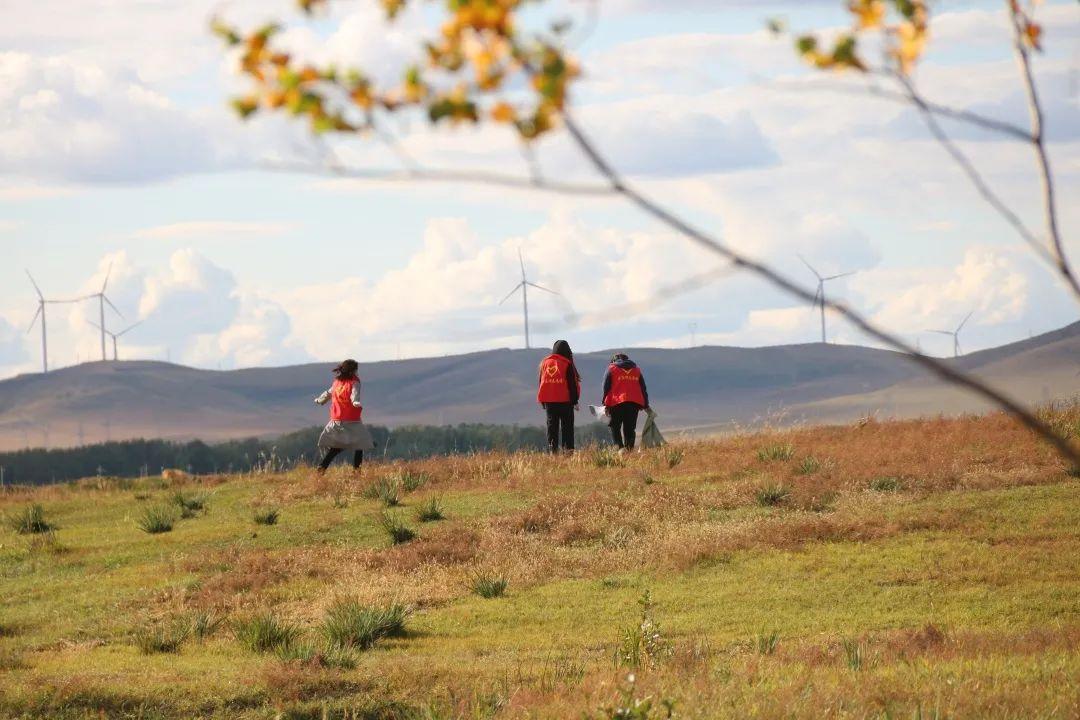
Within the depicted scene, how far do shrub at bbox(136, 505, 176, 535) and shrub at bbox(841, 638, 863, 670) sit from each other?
14339mm

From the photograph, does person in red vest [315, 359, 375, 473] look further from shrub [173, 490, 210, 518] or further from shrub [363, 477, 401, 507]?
shrub [173, 490, 210, 518]

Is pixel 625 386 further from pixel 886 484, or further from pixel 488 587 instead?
pixel 488 587

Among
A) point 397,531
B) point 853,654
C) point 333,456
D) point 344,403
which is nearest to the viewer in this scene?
point 853,654

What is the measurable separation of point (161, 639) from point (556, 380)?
14.1 meters

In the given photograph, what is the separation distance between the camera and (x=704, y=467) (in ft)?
85.2

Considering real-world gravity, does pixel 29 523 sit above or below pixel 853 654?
above

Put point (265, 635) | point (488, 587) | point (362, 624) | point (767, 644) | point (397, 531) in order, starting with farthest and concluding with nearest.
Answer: point (397, 531) < point (488, 587) < point (362, 624) < point (265, 635) < point (767, 644)

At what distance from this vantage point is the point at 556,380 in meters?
28.3

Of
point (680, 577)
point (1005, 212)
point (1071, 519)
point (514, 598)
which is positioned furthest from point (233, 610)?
point (1005, 212)

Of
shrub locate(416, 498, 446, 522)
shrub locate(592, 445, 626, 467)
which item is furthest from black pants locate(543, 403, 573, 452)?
shrub locate(416, 498, 446, 522)

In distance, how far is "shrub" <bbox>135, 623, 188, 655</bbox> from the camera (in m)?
15.0

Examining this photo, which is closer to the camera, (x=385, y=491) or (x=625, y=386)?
(x=385, y=491)

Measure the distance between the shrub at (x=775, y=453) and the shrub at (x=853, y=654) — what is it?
45.9 feet

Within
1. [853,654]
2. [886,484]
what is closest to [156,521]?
[886,484]
